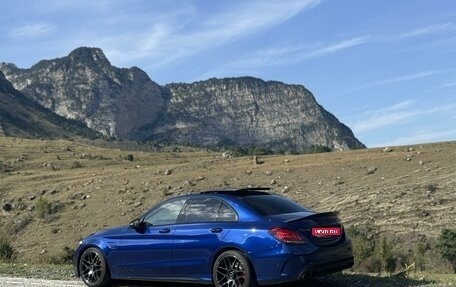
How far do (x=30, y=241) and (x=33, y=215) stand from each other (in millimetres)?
4721

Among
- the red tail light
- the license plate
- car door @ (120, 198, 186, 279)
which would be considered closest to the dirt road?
car door @ (120, 198, 186, 279)

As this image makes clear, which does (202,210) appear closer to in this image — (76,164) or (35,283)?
(35,283)

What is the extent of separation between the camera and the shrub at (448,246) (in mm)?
16344

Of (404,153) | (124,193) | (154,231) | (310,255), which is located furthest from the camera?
(124,193)

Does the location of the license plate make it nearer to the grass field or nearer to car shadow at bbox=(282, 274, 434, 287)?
car shadow at bbox=(282, 274, 434, 287)

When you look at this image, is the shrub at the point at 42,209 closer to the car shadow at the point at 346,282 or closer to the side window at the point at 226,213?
the car shadow at the point at 346,282

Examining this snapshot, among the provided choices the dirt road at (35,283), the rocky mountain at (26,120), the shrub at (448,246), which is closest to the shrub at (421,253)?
the shrub at (448,246)

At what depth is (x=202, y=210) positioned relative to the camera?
30.3 feet

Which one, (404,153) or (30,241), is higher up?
(404,153)

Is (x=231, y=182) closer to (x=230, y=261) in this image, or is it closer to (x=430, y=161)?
(x=430, y=161)

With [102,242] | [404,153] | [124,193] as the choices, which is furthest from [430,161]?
[102,242]

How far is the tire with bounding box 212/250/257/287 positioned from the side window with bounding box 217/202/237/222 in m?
0.51

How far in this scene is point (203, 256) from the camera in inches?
346

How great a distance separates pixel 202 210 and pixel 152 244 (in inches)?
38.8
